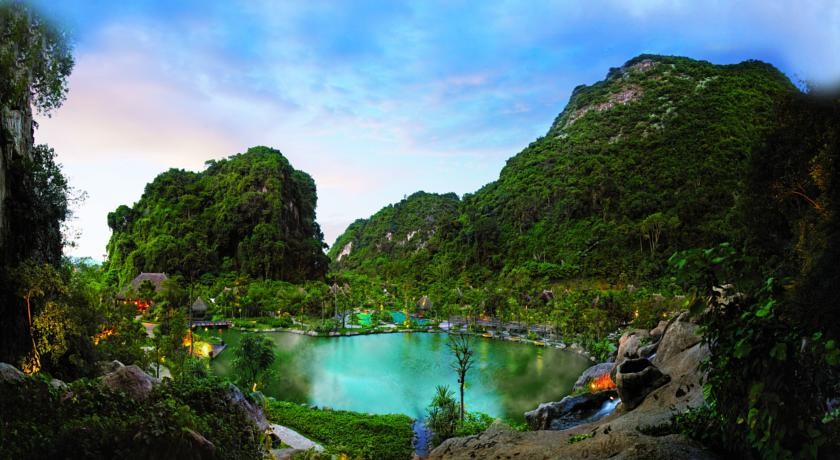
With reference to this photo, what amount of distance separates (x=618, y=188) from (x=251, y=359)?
59120 mm

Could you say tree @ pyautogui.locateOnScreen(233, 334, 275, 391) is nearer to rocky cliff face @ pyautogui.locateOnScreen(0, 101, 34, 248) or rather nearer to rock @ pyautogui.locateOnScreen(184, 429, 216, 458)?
rocky cliff face @ pyautogui.locateOnScreen(0, 101, 34, 248)

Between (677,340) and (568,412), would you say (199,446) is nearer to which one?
(568,412)

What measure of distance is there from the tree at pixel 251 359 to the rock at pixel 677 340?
14651 mm

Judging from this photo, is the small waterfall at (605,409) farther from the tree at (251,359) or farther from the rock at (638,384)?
the tree at (251,359)

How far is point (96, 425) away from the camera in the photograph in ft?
14.5

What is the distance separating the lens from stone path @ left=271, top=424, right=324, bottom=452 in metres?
13.1

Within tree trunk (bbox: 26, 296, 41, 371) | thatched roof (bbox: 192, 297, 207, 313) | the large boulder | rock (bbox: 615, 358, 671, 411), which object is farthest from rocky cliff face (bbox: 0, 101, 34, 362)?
thatched roof (bbox: 192, 297, 207, 313)

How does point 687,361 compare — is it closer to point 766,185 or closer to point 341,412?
point 766,185

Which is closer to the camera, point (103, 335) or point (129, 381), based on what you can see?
point (129, 381)

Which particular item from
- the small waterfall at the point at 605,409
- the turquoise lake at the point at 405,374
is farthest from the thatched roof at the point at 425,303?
the small waterfall at the point at 605,409

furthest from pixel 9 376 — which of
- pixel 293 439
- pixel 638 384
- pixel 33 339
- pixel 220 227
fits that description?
pixel 220 227

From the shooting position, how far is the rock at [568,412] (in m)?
12.5

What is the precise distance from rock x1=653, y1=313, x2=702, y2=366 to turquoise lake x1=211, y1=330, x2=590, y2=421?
7439 millimetres

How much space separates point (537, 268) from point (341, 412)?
141ft
